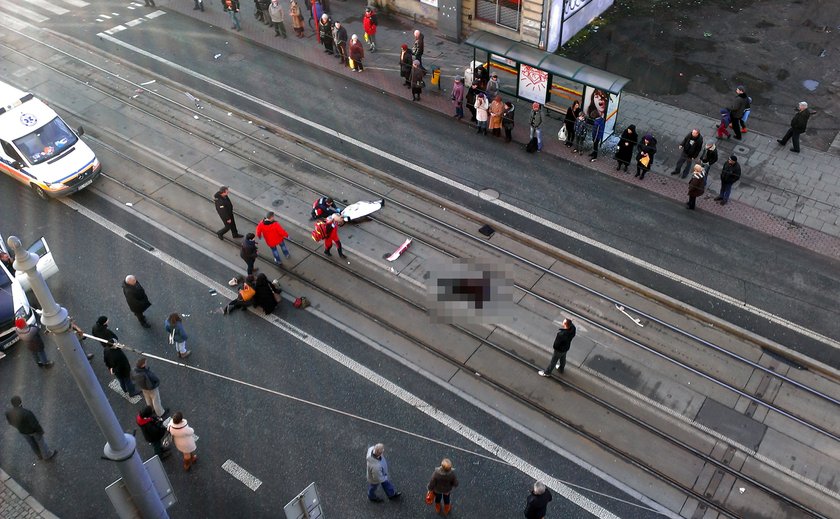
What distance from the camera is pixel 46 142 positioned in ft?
58.8

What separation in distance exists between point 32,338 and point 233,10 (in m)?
16.3

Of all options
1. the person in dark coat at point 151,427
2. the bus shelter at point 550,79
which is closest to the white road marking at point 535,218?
the bus shelter at point 550,79

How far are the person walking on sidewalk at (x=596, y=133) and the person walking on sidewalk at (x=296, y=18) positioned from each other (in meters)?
12.2

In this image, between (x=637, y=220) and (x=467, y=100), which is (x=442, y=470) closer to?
(x=637, y=220)

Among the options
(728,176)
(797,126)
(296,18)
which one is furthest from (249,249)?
(797,126)

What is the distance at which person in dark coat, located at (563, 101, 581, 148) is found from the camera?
18719 mm

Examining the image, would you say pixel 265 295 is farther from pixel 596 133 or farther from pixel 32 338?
pixel 596 133

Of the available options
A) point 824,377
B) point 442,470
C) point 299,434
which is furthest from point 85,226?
point 824,377

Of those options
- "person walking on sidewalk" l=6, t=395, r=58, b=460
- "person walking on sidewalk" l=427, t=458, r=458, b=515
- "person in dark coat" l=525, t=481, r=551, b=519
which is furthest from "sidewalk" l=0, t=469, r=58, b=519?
"person in dark coat" l=525, t=481, r=551, b=519

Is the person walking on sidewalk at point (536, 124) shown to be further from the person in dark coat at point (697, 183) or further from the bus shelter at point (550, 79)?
the person in dark coat at point (697, 183)

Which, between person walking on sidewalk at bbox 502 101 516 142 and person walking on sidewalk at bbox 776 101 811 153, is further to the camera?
person walking on sidewalk at bbox 502 101 516 142

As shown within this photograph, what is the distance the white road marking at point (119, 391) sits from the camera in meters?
13.1

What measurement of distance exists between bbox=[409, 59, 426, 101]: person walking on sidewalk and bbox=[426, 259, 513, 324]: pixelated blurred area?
300 inches

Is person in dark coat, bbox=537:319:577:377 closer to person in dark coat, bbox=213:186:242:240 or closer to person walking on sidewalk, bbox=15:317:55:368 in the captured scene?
person in dark coat, bbox=213:186:242:240
